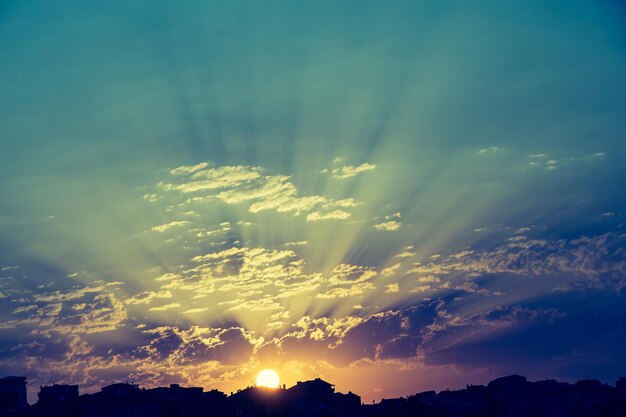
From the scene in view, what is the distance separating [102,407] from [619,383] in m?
73.5

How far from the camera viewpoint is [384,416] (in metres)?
102

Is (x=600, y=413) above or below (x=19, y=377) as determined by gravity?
below

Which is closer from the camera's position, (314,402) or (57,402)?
(57,402)

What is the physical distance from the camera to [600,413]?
105 meters

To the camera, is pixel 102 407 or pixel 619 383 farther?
pixel 619 383

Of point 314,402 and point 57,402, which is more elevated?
point 57,402

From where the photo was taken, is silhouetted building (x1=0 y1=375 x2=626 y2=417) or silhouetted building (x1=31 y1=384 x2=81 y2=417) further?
silhouetted building (x1=0 y1=375 x2=626 y2=417)

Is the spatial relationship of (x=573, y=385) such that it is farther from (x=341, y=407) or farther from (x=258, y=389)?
(x=258, y=389)

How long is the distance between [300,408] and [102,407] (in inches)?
997

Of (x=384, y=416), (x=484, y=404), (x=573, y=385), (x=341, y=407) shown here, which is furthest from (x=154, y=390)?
(x=573, y=385)

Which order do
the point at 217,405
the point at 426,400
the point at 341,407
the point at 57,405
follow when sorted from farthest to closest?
the point at 426,400
the point at 341,407
the point at 217,405
the point at 57,405

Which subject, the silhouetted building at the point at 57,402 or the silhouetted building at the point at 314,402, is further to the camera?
the silhouetted building at the point at 314,402

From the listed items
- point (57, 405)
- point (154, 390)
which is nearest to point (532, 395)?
point (154, 390)

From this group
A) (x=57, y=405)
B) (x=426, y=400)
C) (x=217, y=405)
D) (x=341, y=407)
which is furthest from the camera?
(x=426, y=400)
